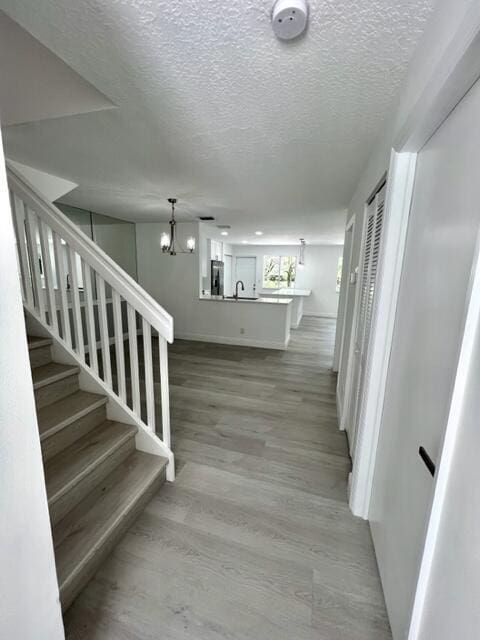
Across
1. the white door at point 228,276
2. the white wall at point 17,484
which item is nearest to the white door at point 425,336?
the white wall at point 17,484

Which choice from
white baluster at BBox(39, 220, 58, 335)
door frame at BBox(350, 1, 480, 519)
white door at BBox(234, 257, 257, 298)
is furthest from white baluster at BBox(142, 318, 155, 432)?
white door at BBox(234, 257, 257, 298)

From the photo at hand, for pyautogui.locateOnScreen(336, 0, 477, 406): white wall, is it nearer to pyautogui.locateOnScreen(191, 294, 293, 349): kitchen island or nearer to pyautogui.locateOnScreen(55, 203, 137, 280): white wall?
pyautogui.locateOnScreen(191, 294, 293, 349): kitchen island

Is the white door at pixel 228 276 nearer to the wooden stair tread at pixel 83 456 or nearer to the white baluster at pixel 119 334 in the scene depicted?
the white baluster at pixel 119 334

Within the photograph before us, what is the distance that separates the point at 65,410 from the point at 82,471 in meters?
0.43

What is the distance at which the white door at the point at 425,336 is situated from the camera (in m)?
0.80

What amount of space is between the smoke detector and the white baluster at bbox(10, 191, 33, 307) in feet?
5.91

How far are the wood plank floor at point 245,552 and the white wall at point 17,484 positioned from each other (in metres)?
0.62

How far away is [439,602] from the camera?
74 centimetres

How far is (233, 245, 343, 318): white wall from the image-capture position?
836 centimetres

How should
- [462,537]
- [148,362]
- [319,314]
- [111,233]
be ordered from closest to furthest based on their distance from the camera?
[462,537], [148,362], [111,233], [319,314]

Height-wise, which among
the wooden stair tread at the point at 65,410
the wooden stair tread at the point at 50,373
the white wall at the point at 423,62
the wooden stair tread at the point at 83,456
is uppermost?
the white wall at the point at 423,62

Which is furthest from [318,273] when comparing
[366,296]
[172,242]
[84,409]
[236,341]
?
[84,409]

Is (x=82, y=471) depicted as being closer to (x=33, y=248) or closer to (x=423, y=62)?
(x=33, y=248)

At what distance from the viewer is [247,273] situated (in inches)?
368
